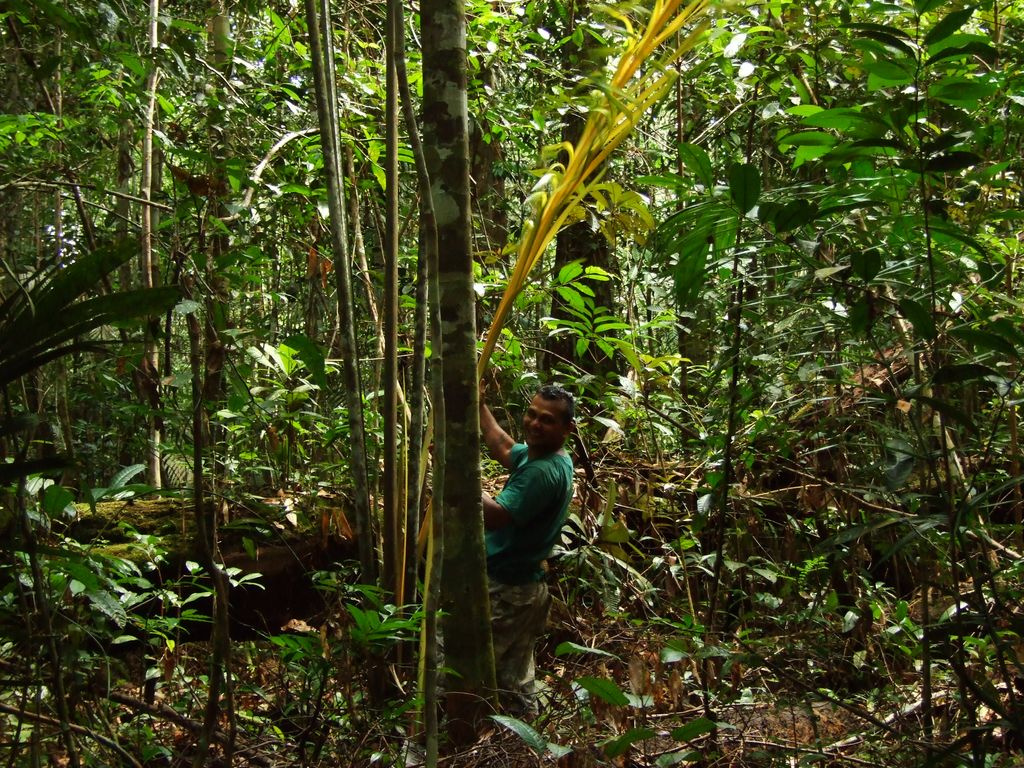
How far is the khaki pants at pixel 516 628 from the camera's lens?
3.48m

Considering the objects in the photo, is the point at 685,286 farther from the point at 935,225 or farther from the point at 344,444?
the point at 344,444

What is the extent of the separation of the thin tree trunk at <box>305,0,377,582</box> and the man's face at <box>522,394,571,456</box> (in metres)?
1.02

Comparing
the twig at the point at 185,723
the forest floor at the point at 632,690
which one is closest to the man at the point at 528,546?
the forest floor at the point at 632,690

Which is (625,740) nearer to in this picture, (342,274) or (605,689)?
(605,689)

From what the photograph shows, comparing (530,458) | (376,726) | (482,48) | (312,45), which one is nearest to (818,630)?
(530,458)

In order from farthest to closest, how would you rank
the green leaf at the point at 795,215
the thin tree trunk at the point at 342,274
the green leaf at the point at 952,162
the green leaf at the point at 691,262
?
the thin tree trunk at the point at 342,274, the green leaf at the point at 691,262, the green leaf at the point at 795,215, the green leaf at the point at 952,162

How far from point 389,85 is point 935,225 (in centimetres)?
175

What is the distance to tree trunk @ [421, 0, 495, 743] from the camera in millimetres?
2340

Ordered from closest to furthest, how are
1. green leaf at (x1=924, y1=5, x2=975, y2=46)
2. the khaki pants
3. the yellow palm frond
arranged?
green leaf at (x1=924, y1=5, x2=975, y2=46) → the yellow palm frond → the khaki pants

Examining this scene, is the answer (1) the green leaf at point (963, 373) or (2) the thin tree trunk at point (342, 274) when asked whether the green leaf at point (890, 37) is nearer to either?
(1) the green leaf at point (963, 373)

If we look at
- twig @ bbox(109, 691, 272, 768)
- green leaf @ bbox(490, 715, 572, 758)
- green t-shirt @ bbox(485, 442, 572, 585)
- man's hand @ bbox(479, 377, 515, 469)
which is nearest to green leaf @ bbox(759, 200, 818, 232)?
green leaf @ bbox(490, 715, 572, 758)

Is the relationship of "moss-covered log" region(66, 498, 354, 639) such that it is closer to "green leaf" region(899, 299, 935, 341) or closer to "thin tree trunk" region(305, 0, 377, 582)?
"thin tree trunk" region(305, 0, 377, 582)

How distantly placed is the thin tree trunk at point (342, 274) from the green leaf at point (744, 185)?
121 cm

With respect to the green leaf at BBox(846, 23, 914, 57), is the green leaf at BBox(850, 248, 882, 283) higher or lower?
lower
